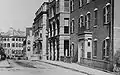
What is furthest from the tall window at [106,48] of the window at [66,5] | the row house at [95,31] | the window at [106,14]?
the window at [66,5]

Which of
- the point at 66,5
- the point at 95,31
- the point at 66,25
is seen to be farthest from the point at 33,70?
the point at 66,5

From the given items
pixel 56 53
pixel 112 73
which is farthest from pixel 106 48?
pixel 56 53

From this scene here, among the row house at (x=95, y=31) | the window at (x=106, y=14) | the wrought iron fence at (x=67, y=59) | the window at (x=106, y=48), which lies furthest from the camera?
the wrought iron fence at (x=67, y=59)

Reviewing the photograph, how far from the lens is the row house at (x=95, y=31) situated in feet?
89.0

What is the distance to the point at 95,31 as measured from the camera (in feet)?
104

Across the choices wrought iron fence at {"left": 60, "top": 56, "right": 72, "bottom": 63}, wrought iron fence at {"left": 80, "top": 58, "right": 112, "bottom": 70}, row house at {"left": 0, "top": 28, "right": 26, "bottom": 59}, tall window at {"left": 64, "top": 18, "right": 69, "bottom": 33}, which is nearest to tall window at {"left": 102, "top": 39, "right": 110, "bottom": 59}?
wrought iron fence at {"left": 80, "top": 58, "right": 112, "bottom": 70}

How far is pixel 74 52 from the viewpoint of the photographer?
41500mm

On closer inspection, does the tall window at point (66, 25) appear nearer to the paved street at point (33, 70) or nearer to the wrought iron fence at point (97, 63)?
the wrought iron fence at point (97, 63)

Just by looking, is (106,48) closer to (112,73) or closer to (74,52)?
(112,73)

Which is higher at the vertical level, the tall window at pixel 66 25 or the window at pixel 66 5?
the window at pixel 66 5

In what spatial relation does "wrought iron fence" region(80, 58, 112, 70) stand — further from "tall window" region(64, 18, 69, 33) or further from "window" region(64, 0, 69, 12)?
"window" region(64, 0, 69, 12)

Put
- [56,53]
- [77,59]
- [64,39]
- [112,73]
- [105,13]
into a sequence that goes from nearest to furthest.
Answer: [112,73] → [105,13] → [77,59] → [64,39] → [56,53]

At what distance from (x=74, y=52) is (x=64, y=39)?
5.58 m

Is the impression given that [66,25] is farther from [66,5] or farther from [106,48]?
[106,48]
